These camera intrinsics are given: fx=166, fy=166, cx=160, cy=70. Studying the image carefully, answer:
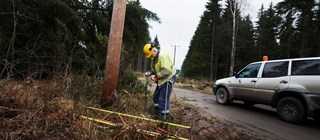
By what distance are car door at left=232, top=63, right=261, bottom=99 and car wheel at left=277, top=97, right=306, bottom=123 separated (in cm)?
99

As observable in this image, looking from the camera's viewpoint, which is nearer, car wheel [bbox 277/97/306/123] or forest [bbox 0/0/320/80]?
forest [bbox 0/0/320/80]

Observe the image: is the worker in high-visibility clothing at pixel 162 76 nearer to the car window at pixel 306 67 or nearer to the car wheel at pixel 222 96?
the car window at pixel 306 67

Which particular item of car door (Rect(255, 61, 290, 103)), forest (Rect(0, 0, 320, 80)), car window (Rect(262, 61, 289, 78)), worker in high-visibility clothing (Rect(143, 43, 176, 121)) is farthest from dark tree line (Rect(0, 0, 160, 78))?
car window (Rect(262, 61, 289, 78))

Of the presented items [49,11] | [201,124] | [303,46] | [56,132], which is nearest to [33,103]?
[56,132]

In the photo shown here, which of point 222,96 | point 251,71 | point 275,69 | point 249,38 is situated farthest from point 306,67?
point 249,38

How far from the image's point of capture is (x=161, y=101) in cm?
375

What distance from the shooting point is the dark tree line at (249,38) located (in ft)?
55.3

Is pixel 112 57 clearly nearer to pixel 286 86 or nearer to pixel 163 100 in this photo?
pixel 163 100

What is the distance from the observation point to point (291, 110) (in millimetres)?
4656

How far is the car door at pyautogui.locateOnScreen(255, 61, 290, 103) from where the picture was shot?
16.1 ft

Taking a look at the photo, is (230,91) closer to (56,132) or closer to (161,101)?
(161,101)

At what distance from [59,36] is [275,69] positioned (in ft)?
24.5

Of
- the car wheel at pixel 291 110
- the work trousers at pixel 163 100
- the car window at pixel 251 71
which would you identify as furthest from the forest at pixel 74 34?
the car wheel at pixel 291 110

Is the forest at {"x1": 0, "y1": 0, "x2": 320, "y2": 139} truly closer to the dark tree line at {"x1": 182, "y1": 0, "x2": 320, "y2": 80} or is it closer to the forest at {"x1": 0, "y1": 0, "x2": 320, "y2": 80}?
the forest at {"x1": 0, "y1": 0, "x2": 320, "y2": 80}
